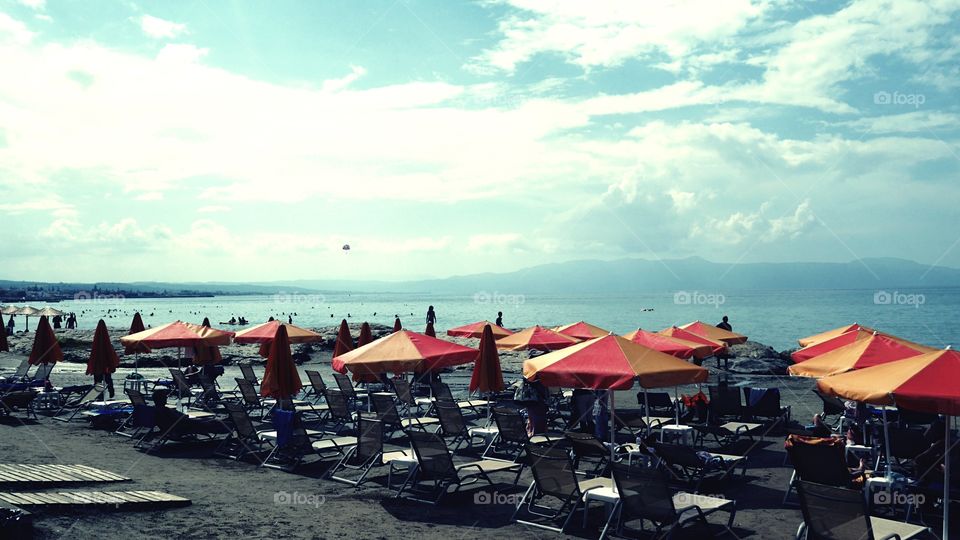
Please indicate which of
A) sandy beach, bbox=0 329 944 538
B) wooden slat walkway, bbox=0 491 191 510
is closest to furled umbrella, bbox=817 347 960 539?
sandy beach, bbox=0 329 944 538

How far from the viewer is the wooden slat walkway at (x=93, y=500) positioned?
7.74 metres

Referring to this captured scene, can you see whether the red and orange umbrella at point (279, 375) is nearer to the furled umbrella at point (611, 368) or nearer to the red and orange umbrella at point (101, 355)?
the furled umbrella at point (611, 368)

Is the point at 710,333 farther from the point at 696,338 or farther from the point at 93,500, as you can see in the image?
the point at 93,500

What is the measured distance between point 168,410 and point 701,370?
8.54 m

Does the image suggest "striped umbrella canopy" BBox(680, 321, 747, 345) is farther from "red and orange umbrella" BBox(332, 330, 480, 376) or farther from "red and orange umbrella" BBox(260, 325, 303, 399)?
"red and orange umbrella" BBox(260, 325, 303, 399)

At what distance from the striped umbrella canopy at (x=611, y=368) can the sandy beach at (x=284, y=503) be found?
1498mm

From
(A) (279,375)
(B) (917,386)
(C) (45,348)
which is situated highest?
(B) (917,386)

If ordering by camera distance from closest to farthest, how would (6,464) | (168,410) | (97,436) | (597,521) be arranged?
(597,521)
(6,464)
(168,410)
(97,436)

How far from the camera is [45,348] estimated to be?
57.9 feet

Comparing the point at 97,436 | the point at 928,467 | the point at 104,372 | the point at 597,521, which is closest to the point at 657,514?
the point at 597,521

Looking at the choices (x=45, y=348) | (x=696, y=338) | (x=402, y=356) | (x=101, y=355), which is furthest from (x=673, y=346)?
(x=45, y=348)

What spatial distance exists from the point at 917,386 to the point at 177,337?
566 inches

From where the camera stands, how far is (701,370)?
8.87 metres

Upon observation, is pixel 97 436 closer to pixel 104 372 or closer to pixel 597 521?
pixel 104 372
